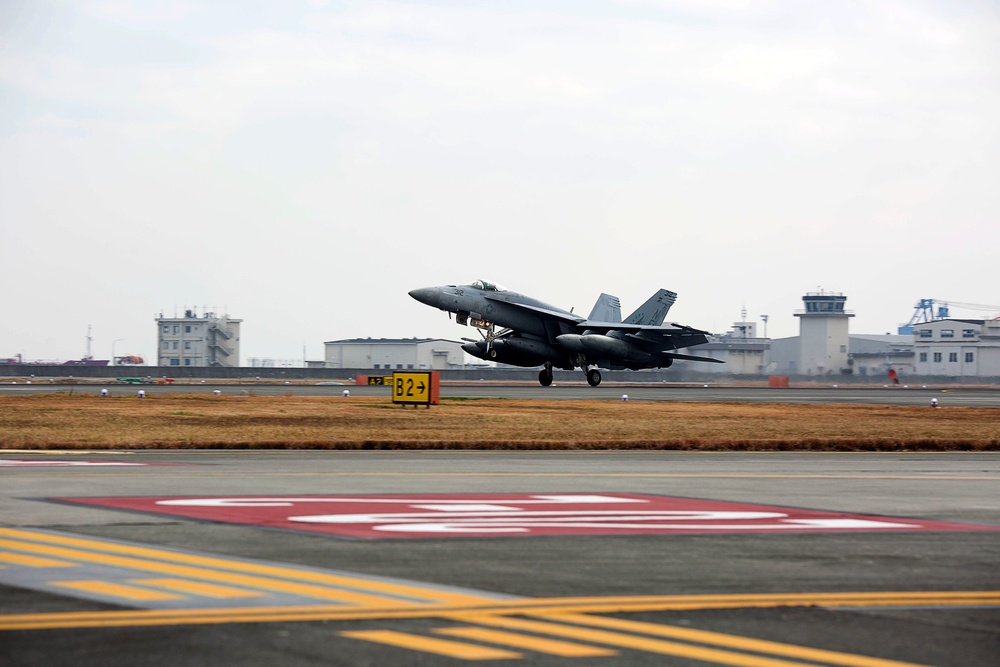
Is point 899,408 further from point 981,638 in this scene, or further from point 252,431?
A: point 981,638

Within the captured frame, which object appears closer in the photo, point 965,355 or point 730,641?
point 730,641

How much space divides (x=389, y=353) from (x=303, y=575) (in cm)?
13523

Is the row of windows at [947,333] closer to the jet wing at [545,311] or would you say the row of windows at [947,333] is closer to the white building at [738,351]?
the white building at [738,351]

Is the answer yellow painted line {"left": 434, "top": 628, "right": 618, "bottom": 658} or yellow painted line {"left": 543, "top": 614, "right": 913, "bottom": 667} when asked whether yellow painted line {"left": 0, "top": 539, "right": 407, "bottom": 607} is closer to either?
yellow painted line {"left": 434, "top": 628, "right": 618, "bottom": 658}

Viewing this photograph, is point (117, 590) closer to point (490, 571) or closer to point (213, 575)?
point (213, 575)

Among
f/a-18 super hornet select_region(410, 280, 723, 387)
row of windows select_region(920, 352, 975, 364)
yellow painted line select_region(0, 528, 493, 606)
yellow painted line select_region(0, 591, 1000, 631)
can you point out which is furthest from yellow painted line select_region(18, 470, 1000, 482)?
row of windows select_region(920, 352, 975, 364)

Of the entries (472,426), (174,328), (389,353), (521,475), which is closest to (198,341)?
(174,328)

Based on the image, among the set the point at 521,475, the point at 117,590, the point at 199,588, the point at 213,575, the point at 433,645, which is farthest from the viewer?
the point at 521,475

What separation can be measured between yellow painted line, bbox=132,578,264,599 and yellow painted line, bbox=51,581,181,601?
0.16 meters

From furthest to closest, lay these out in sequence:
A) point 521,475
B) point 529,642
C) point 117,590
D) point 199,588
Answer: point 521,475
point 199,588
point 117,590
point 529,642

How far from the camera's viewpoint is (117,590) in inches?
301

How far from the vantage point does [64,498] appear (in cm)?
1335

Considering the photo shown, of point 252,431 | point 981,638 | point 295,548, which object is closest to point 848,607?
point 981,638

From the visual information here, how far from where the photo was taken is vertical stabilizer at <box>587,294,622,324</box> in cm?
6425
